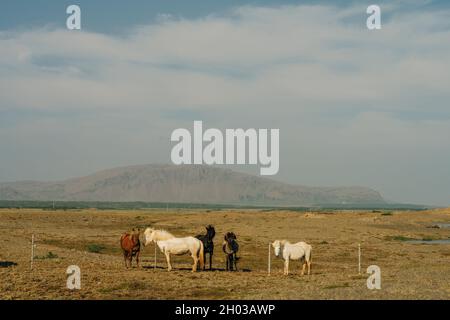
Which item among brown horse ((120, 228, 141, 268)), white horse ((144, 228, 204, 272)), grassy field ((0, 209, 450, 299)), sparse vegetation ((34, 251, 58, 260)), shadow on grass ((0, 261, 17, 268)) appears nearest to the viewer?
grassy field ((0, 209, 450, 299))

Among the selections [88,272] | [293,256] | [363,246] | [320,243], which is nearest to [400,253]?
[363,246]

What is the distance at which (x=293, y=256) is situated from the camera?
26875 millimetres

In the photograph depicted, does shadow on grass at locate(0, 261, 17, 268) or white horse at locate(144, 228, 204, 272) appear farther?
white horse at locate(144, 228, 204, 272)

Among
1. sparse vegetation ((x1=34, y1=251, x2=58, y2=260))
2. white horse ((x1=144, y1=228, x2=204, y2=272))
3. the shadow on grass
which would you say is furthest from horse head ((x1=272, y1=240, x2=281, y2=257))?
sparse vegetation ((x1=34, y1=251, x2=58, y2=260))

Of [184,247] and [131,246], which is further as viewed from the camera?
[131,246]

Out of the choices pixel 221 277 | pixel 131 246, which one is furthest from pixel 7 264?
pixel 221 277

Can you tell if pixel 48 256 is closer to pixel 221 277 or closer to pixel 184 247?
pixel 184 247

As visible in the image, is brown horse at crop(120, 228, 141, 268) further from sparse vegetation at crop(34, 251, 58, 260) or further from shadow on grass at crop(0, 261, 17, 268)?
sparse vegetation at crop(34, 251, 58, 260)

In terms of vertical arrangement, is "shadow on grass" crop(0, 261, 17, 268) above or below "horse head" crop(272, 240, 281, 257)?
below

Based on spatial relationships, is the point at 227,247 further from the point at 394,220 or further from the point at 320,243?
the point at 394,220

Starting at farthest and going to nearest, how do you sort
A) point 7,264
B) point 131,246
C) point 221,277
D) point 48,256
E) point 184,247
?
1. point 48,256
2. point 131,246
3. point 7,264
4. point 184,247
5. point 221,277

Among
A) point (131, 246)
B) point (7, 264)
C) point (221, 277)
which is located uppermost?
point (131, 246)

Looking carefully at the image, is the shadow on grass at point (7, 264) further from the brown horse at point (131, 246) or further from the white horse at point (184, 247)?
the white horse at point (184, 247)

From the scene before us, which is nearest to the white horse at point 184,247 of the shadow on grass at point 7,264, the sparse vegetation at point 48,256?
the shadow on grass at point 7,264
